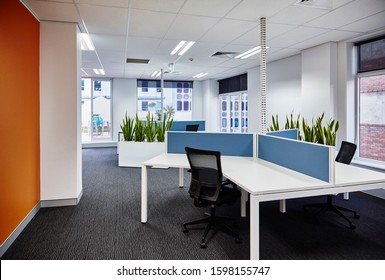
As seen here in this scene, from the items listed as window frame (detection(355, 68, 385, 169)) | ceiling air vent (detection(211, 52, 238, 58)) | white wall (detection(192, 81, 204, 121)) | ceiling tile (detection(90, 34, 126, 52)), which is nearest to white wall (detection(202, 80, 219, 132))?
white wall (detection(192, 81, 204, 121))

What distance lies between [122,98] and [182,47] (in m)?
4.52

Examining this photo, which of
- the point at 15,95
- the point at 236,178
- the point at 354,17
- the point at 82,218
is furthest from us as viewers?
the point at 354,17

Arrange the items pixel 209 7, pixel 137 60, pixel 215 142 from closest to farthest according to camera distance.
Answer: pixel 209 7
pixel 215 142
pixel 137 60

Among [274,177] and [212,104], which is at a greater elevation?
[212,104]

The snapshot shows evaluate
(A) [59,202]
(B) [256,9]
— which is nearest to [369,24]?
(B) [256,9]

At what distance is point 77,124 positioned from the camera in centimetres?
326

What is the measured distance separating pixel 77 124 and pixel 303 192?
2.62m

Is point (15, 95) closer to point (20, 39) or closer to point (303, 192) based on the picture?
point (20, 39)

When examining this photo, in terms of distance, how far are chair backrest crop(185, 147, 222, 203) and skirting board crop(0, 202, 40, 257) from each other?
4.98ft

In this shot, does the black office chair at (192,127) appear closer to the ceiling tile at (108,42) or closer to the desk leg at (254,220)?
the ceiling tile at (108,42)

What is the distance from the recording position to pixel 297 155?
7.55 feet

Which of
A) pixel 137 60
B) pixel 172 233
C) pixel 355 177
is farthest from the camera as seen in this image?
pixel 137 60

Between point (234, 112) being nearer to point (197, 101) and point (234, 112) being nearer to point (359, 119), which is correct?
point (197, 101)

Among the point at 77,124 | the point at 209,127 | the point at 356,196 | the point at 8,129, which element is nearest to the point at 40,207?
the point at 77,124
